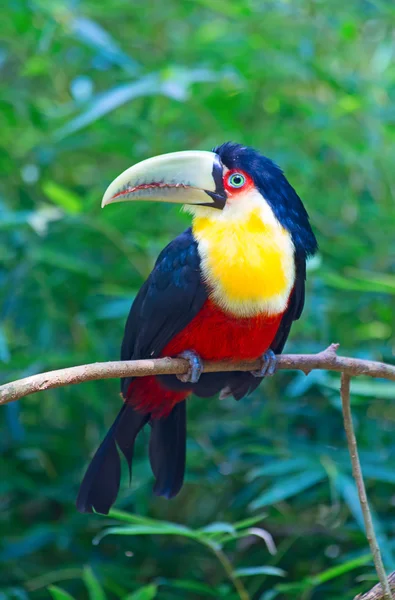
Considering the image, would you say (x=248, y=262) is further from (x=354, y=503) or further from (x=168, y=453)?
(x=354, y=503)

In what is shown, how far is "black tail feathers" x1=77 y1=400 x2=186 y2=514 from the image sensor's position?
2.59 m

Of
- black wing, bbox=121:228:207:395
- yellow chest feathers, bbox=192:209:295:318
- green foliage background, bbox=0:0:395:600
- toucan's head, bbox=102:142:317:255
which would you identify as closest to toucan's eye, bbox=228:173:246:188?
toucan's head, bbox=102:142:317:255

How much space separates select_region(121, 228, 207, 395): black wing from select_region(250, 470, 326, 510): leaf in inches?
26.5

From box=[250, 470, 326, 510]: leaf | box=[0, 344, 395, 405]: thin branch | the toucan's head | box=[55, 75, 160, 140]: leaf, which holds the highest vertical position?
box=[55, 75, 160, 140]: leaf

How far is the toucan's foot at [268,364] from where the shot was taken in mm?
2561

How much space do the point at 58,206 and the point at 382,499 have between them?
6.12 ft

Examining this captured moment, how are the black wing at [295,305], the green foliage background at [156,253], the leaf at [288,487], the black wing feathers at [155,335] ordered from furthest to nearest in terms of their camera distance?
the green foliage background at [156,253] → the leaf at [288,487] → the black wing at [295,305] → the black wing feathers at [155,335]

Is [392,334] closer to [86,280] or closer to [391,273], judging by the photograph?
[391,273]

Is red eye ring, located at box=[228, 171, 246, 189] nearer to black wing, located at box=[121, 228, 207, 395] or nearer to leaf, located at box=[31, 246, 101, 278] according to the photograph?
black wing, located at box=[121, 228, 207, 395]

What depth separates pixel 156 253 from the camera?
11.3 feet

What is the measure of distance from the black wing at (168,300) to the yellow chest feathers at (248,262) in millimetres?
49

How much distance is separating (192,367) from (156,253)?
1.06m

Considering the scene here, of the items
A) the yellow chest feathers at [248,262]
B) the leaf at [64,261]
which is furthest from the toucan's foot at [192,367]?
the leaf at [64,261]

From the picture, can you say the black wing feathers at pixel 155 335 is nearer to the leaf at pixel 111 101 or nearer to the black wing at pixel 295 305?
the black wing at pixel 295 305
